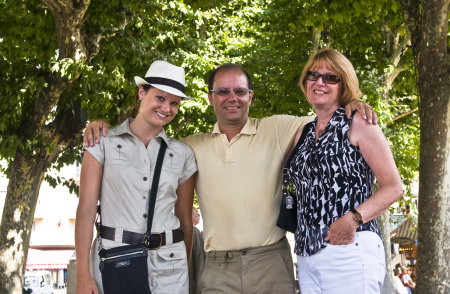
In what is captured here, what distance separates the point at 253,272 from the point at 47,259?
50.7 metres

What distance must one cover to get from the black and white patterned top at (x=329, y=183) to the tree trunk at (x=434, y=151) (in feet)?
15.1

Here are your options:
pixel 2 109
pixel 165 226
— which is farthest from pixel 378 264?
pixel 2 109

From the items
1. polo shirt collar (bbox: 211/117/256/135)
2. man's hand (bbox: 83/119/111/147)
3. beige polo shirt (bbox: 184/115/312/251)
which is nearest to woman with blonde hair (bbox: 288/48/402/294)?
beige polo shirt (bbox: 184/115/312/251)

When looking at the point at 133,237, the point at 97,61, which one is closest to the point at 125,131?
the point at 133,237

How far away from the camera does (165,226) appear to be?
180 inches

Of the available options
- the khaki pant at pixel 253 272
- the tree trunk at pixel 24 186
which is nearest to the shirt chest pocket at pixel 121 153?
the khaki pant at pixel 253 272

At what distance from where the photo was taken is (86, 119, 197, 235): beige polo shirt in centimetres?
450

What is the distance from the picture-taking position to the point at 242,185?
16.3 feet

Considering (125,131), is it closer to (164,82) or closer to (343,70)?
(164,82)

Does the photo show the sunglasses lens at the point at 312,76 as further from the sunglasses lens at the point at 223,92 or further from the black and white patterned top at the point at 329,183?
the sunglasses lens at the point at 223,92

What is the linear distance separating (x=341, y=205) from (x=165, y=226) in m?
1.16

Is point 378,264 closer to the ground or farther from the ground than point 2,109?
closer to the ground

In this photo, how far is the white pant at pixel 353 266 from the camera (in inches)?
158

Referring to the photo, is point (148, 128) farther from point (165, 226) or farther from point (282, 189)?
point (282, 189)
